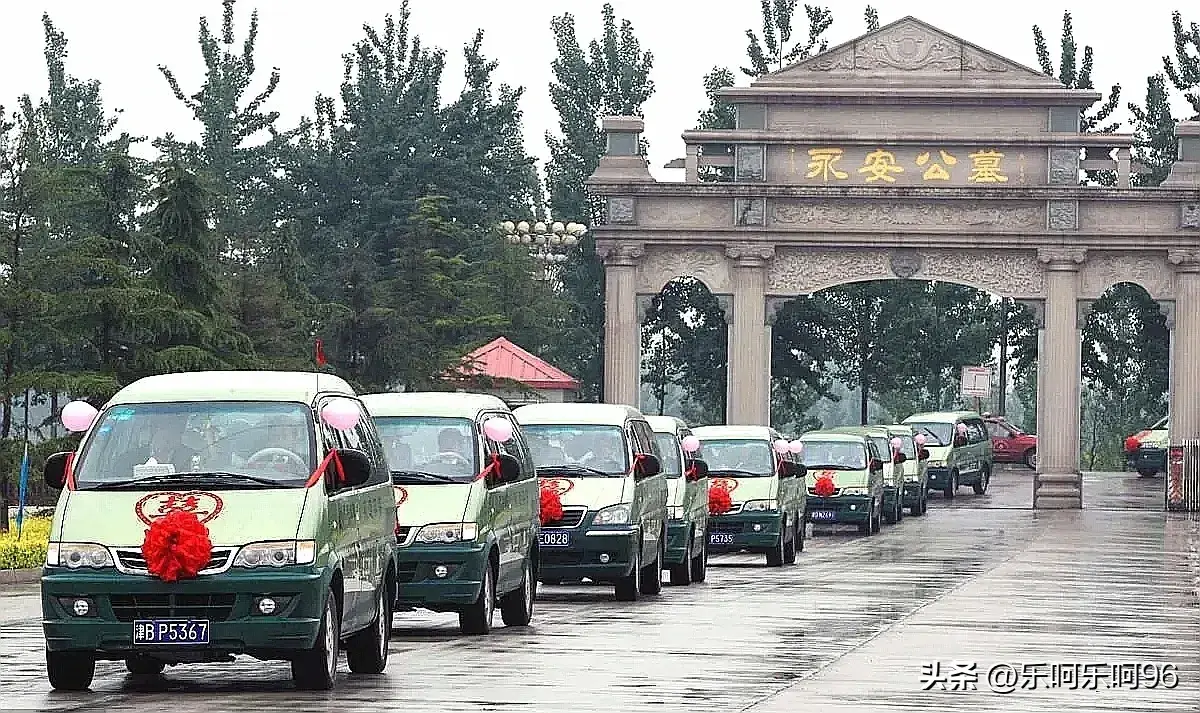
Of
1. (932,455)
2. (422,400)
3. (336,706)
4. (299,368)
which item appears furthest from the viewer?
(932,455)

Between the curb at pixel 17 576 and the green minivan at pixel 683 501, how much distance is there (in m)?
6.63

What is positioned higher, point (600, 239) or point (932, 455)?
point (600, 239)

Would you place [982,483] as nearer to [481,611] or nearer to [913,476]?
[913,476]

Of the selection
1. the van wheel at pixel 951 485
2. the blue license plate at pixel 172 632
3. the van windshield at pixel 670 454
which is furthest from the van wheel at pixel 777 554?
the van wheel at pixel 951 485

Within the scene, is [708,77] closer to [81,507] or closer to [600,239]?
[600,239]

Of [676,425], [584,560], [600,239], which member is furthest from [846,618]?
[600,239]

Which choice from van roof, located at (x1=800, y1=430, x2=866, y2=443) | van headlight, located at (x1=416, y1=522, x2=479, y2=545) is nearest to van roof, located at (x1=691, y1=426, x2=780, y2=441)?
van roof, located at (x1=800, y1=430, x2=866, y2=443)

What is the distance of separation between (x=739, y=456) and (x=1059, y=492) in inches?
805

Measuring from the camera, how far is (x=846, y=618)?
2136 cm

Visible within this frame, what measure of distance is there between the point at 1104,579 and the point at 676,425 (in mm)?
5264

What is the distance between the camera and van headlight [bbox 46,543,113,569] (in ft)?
45.8

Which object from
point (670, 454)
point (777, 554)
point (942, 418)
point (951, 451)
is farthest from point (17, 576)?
point (942, 418)

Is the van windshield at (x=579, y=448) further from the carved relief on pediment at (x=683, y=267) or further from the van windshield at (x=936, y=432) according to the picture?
the van windshield at (x=936, y=432)

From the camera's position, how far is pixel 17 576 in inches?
1019
